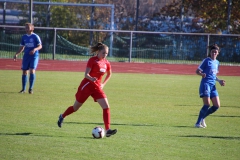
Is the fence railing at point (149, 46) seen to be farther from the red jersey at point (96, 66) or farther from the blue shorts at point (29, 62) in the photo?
the red jersey at point (96, 66)

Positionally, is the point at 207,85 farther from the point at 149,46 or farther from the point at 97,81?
the point at 149,46

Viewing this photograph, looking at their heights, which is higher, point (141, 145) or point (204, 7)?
point (204, 7)

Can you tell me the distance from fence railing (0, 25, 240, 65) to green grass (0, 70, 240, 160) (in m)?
12.7

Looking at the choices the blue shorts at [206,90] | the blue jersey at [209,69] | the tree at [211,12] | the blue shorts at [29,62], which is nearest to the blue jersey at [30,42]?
the blue shorts at [29,62]

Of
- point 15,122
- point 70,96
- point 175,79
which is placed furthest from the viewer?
point 175,79

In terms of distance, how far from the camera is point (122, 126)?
10617mm

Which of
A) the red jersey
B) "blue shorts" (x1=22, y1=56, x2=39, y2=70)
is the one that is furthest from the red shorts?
"blue shorts" (x1=22, y1=56, x2=39, y2=70)

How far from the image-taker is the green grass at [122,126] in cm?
796

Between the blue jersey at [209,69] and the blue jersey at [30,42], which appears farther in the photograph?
the blue jersey at [30,42]

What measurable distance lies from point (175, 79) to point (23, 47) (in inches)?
374

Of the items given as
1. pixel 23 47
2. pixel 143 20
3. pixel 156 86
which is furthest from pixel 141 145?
pixel 143 20

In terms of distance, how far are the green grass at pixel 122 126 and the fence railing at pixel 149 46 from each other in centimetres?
1269

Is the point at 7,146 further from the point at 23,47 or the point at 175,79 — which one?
the point at 175,79

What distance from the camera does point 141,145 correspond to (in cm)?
859
